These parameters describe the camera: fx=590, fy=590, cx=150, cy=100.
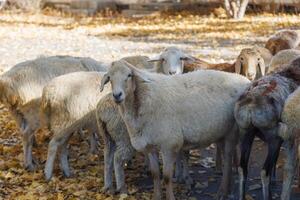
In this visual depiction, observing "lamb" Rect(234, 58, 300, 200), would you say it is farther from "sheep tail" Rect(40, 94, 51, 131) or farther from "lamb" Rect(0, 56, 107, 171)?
"lamb" Rect(0, 56, 107, 171)

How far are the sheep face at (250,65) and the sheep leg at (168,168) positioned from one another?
239cm

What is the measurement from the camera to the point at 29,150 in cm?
762

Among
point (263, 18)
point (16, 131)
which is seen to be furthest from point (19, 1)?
point (16, 131)

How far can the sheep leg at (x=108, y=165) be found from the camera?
6.82 meters

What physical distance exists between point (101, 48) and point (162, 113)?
1193cm

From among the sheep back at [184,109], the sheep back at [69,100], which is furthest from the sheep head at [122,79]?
the sheep back at [69,100]

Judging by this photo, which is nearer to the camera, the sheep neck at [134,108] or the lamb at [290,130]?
the lamb at [290,130]

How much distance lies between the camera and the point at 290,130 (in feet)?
18.9

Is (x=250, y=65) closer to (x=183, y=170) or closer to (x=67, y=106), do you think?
(x=183, y=170)

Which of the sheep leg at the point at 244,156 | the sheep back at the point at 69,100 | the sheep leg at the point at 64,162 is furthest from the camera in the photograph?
the sheep leg at the point at 64,162

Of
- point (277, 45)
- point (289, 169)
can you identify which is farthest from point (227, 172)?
point (277, 45)

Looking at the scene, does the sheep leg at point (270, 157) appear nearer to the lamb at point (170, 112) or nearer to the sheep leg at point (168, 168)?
the lamb at point (170, 112)

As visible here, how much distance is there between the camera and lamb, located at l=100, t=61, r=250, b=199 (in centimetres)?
612

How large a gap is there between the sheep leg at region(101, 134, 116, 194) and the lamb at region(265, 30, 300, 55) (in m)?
5.14
